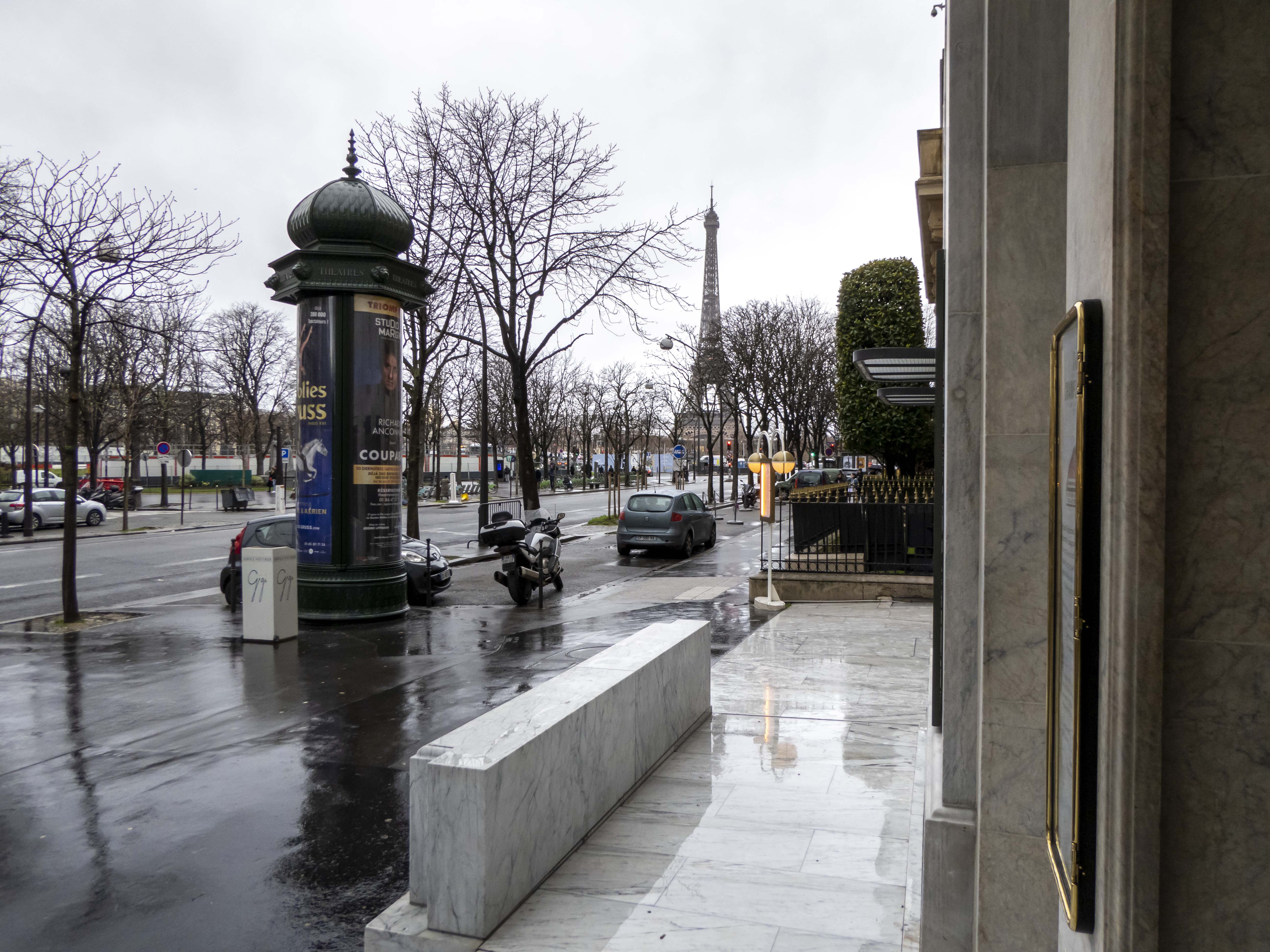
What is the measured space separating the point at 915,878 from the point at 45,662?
29.2ft

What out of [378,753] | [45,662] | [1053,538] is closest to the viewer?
[1053,538]

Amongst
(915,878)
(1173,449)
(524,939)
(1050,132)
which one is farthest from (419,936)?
(1050,132)

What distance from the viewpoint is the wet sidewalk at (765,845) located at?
3.55 m

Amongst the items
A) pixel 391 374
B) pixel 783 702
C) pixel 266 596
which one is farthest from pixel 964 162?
pixel 391 374

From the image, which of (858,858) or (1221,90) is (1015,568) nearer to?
(1221,90)

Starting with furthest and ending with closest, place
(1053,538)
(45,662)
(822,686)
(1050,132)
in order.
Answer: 1. (45,662)
2. (822,686)
3. (1050,132)
4. (1053,538)

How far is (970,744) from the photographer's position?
3.20m

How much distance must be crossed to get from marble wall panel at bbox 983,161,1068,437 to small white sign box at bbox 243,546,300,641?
9.38 m

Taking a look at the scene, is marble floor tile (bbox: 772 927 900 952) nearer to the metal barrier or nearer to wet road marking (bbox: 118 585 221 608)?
wet road marking (bbox: 118 585 221 608)

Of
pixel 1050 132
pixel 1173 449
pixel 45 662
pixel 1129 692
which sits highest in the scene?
pixel 1050 132

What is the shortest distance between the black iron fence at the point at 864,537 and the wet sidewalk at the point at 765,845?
652 centimetres

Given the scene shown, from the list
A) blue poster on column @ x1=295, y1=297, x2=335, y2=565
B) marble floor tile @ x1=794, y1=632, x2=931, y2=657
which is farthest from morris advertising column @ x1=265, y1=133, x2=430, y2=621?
marble floor tile @ x1=794, y1=632, x2=931, y2=657

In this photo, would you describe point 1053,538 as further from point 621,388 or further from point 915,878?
point 621,388

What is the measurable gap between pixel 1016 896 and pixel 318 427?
423 inches
